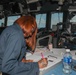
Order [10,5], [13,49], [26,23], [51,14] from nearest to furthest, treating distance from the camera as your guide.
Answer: [13,49], [26,23], [10,5], [51,14]

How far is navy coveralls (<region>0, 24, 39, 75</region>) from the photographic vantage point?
3.94 ft

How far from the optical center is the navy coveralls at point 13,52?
120cm

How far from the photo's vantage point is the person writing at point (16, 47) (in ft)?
3.95

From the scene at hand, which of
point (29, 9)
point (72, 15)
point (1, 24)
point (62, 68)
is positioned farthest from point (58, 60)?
point (1, 24)

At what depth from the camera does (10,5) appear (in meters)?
3.75

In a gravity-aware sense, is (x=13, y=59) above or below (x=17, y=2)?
below

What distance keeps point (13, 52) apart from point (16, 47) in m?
0.05

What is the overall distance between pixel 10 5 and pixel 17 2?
1.00ft

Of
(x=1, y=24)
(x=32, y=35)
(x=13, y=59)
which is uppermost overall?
(x=32, y=35)

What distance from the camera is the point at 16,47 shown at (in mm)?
1225

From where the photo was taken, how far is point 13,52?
3.97 feet

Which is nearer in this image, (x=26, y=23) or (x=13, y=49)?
(x=13, y=49)

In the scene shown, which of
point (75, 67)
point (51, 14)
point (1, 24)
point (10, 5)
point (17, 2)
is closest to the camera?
point (75, 67)

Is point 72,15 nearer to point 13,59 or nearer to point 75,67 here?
point 75,67
